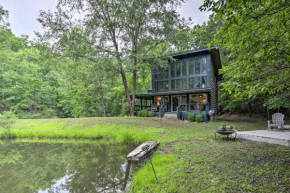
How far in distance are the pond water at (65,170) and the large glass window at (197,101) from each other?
1051 centimetres

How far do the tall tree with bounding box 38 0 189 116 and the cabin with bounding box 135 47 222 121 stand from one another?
146 inches

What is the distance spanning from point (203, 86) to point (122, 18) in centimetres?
976

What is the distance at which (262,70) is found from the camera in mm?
4293

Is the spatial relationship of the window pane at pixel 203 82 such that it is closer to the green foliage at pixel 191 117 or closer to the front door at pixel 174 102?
the front door at pixel 174 102

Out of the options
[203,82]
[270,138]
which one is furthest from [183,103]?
[270,138]

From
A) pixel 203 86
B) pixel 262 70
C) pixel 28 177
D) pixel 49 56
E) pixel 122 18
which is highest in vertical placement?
pixel 122 18

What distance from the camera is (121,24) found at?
43.8 feet

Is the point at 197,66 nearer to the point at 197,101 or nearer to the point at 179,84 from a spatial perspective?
the point at 179,84

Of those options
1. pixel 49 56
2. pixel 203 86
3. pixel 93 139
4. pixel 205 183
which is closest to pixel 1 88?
pixel 49 56

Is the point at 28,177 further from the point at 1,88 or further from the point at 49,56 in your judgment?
the point at 1,88

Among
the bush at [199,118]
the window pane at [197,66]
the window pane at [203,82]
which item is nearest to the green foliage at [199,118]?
the bush at [199,118]

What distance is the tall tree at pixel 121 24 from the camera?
43.5ft

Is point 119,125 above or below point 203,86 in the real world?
below

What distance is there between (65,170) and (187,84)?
14431 millimetres
